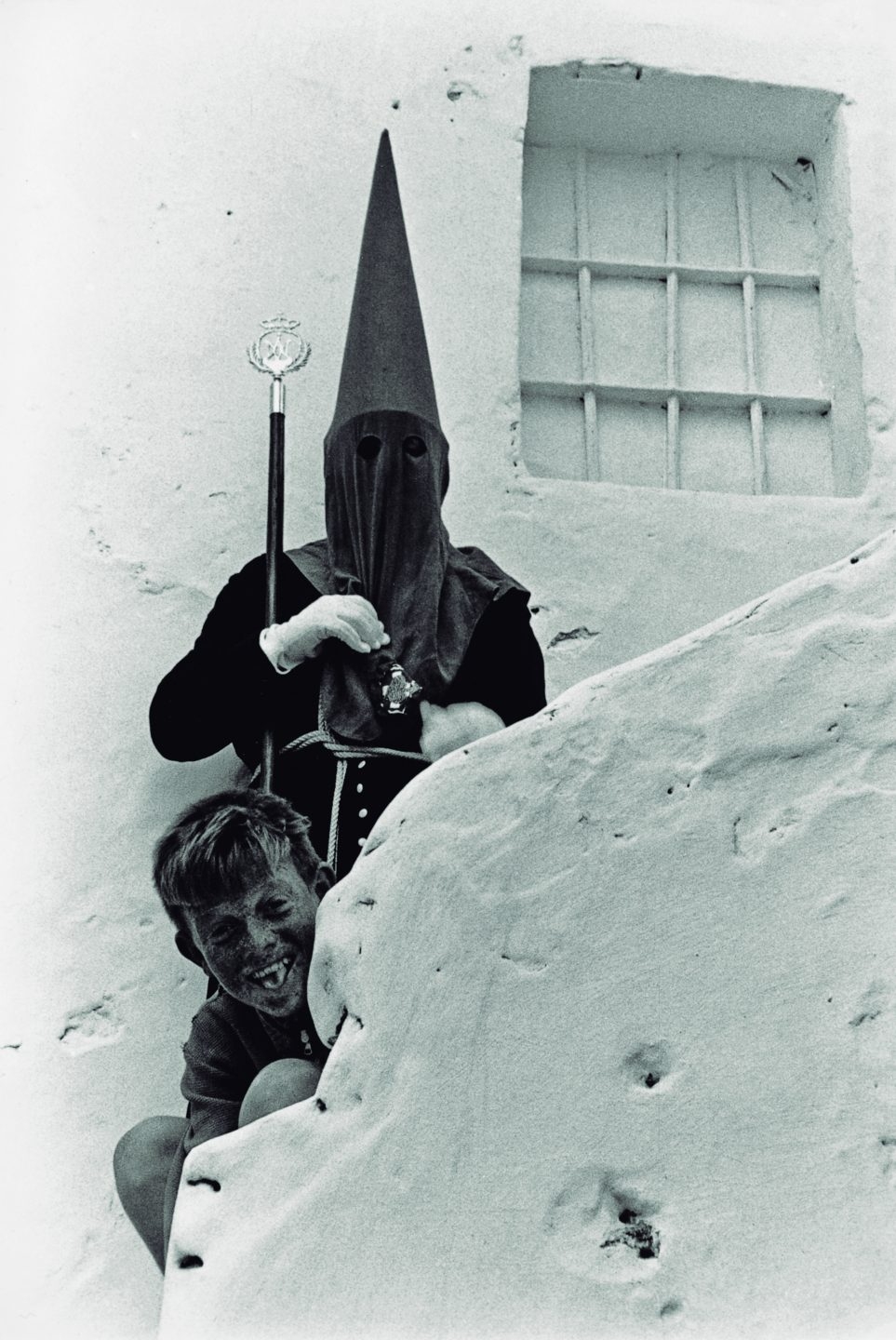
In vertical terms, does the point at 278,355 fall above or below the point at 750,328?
below

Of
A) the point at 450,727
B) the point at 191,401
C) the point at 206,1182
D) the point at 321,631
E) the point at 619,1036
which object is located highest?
the point at 191,401

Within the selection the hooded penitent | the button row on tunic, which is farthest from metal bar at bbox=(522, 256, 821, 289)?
the button row on tunic

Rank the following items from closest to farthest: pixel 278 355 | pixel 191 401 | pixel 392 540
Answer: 1. pixel 392 540
2. pixel 278 355
3. pixel 191 401

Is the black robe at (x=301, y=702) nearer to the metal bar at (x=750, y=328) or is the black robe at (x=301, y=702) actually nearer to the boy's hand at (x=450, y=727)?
the boy's hand at (x=450, y=727)

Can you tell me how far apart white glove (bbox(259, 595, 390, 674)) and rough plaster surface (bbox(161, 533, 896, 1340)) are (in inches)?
16.2

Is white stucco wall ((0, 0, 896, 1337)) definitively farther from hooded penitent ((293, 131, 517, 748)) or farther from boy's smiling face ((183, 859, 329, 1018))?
boy's smiling face ((183, 859, 329, 1018))

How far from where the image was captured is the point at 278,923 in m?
2.32

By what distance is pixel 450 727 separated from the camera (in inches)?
104

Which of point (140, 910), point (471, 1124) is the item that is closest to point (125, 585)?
point (140, 910)

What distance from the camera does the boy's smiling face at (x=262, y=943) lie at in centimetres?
230

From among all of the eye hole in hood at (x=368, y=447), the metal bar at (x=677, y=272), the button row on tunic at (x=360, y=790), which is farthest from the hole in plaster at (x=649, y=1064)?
the metal bar at (x=677, y=272)

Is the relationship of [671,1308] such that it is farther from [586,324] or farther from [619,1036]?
[586,324]

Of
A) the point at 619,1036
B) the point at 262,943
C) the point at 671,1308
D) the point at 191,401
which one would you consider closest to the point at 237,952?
the point at 262,943

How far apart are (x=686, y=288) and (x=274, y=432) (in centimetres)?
95
